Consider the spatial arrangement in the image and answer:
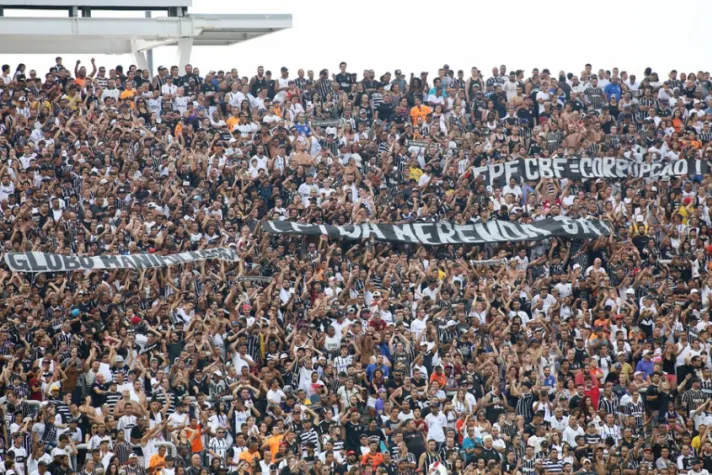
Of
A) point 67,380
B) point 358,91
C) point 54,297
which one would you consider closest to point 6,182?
point 54,297

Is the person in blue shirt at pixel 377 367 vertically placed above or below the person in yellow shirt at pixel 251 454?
above

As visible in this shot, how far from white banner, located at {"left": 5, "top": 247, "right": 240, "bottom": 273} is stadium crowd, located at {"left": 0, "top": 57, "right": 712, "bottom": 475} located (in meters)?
0.18

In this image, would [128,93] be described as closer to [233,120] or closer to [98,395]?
[233,120]

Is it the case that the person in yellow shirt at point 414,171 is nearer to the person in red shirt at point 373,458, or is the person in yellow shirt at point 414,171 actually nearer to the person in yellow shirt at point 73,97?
the person in yellow shirt at point 73,97

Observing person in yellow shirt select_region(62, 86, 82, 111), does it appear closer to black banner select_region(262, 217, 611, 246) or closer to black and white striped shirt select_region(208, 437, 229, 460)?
black banner select_region(262, 217, 611, 246)

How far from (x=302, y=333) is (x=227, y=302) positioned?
1372 mm

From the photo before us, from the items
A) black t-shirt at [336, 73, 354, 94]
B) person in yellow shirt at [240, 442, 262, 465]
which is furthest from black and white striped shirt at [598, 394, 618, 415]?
black t-shirt at [336, 73, 354, 94]

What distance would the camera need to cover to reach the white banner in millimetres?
22812

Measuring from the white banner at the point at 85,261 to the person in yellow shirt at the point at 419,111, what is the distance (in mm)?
6195

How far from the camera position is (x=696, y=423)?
72.6 ft

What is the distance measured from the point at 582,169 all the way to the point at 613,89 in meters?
2.65

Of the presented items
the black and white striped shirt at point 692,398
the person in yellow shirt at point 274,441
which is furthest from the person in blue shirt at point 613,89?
the person in yellow shirt at point 274,441

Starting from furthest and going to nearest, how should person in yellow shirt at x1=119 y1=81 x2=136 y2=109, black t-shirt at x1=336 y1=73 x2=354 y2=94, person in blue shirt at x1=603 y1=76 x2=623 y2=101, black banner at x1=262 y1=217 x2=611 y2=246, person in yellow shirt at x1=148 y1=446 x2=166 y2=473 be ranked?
person in blue shirt at x1=603 y1=76 x2=623 y2=101, black t-shirt at x1=336 y1=73 x2=354 y2=94, person in yellow shirt at x1=119 y1=81 x2=136 y2=109, black banner at x1=262 y1=217 x2=611 y2=246, person in yellow shirt at x1=148 y1=446 x2=166 y2=473

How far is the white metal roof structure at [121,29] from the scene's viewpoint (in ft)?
101
